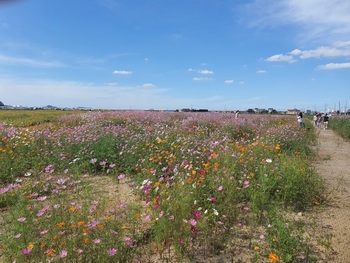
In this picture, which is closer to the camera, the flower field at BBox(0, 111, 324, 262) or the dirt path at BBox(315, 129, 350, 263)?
the flower field at BBox(0, 111, 324, 262)

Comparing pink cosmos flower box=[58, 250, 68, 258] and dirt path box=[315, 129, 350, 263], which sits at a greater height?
pink cosmos flower box=[58, 250, 68, 258]

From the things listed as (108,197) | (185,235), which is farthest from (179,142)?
(185,235)

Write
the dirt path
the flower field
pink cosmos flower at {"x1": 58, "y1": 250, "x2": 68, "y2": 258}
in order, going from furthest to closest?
the dirt path
the flower field
pink cosmos flower at {"x1": 58, "y1": 250, "x2": 68, "y2": 258}

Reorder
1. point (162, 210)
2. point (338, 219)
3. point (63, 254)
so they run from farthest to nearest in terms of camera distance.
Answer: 1. point (338, 219)
2. point (162, 210)
3. point (63, 254)

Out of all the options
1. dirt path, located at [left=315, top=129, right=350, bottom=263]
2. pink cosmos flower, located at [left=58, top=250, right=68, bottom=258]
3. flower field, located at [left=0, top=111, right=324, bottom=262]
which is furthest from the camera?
dirt path, located at [left=315, top=129, right=350, bottom=263]

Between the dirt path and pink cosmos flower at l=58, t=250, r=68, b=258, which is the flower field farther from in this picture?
the dirt path

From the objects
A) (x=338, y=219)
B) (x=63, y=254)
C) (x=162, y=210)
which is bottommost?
(x=338, y=219)

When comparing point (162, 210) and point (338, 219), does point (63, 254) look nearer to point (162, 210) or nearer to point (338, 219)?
point (162, 210)

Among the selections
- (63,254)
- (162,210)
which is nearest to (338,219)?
(162,210)

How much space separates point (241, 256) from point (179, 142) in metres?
4.28

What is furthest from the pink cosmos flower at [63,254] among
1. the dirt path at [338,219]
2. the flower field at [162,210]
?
the dirt path at [338,219]

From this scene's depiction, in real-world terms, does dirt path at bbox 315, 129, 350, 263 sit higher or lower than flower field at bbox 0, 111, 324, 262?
lower

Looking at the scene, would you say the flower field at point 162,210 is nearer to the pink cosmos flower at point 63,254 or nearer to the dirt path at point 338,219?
the pink cosmos flower at point 63,254

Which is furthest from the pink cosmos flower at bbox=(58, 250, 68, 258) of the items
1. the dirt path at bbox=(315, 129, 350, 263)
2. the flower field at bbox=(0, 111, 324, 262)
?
the dirt path at bbox=(315, 129, 350, 263)
